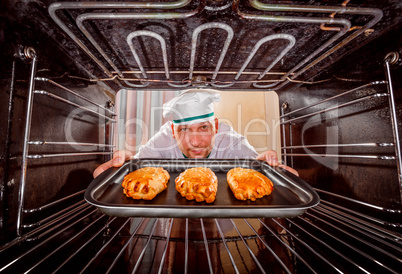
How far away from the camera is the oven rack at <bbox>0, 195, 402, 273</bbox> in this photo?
711 millimetres

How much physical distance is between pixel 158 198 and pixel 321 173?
113cm

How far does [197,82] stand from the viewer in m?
1.31

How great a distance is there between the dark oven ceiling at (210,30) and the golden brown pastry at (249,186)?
717 millimetres

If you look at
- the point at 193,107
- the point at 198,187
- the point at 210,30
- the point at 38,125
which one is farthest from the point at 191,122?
the point at 38,125

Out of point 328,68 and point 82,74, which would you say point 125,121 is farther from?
point 328,68

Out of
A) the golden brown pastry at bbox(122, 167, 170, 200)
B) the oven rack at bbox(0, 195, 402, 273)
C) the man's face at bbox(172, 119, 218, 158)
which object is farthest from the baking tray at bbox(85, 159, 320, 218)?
the man's face at bbox(172, 119, 218, 158)

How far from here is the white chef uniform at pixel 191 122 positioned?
2127 millimetres

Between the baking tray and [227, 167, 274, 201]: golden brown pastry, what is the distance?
0.12ft

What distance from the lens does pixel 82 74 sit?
1.18 m

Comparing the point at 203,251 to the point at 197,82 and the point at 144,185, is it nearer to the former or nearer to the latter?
the point at 144,185

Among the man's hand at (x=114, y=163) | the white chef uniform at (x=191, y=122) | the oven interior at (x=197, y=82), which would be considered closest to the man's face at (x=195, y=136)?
the white chef uniform at (x=191, y=122)

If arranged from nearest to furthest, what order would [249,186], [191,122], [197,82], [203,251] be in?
[203,251] < [249,186] < [197,82] < [191,122]

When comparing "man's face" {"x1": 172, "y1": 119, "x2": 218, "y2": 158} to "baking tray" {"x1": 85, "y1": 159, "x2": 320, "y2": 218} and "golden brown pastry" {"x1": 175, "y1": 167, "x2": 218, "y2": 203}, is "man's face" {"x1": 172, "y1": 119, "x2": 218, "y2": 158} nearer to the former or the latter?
"baking tray" {"x1": 85, "y1": 159, "x2": 320, "y2": 218}

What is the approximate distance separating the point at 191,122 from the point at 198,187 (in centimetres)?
115
